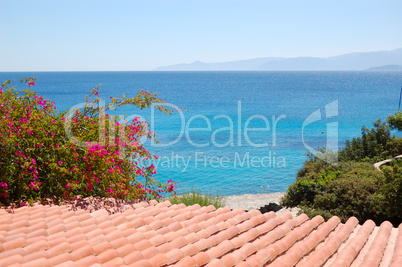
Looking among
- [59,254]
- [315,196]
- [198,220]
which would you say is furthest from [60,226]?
[315,196]

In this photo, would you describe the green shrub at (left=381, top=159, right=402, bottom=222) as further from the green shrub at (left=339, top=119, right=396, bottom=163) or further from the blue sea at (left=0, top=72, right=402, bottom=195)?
the green shrub at (left=339, top=119, right=396, bottom=163)

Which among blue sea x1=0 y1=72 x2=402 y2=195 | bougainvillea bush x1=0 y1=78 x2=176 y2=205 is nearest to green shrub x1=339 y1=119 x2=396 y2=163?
blue sea x1=0 y1=72 x2=402 y2=195

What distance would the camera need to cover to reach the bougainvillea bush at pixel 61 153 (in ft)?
25.0

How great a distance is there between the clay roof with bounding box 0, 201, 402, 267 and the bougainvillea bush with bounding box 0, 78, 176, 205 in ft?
2.55

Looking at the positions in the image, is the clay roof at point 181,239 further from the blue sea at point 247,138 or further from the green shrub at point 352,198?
the blue sea at point 247,138

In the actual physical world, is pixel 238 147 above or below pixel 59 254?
below

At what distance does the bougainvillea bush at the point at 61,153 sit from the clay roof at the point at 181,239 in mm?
777

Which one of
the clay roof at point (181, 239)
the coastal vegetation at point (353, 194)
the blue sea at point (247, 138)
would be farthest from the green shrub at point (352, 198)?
the blue sea at point (247, 138)

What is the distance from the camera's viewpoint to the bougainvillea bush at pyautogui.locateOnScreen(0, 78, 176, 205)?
25.0 feet

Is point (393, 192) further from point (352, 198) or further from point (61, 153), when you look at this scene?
point (61, 153)

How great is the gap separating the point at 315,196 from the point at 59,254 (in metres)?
10.4

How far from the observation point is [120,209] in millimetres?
7355

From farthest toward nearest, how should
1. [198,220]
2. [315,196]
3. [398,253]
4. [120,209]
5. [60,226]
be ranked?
[315,196] < [120,209] < [198,220] < [60,226] < [398,253]

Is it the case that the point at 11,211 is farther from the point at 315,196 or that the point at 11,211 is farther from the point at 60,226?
the point at 315,196
